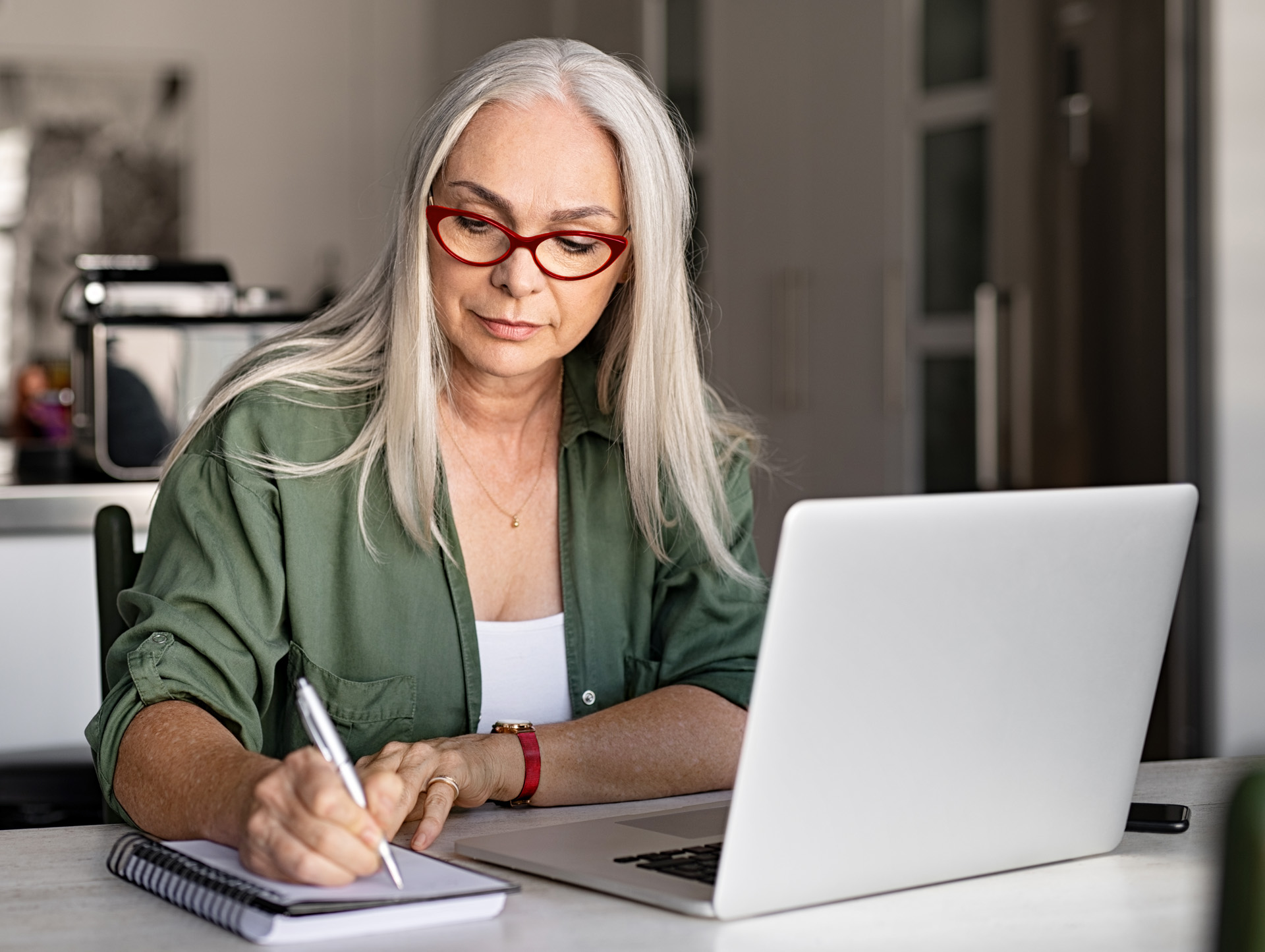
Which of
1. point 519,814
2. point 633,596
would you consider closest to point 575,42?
point 633,596

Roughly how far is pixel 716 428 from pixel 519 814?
1.75 feet

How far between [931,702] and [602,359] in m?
0.76

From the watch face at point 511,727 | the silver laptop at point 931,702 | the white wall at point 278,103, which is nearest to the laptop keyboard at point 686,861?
the silver laptop at point 931,702

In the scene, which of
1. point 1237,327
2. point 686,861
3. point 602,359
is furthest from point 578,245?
point 1237,327

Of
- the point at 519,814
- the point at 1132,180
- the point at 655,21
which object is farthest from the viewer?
the point at 655,21

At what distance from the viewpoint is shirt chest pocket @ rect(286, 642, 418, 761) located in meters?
1.28

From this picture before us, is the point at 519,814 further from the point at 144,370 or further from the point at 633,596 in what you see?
the point at 144,370

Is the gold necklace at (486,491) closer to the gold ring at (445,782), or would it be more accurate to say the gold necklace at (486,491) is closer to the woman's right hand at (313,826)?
the gold ring at (445,782)

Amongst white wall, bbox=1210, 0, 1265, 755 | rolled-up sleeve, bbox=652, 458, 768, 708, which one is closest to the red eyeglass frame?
rolled-up sleeve, bbox=652, 458, 768, 708

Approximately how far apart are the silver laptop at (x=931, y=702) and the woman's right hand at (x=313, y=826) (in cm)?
12

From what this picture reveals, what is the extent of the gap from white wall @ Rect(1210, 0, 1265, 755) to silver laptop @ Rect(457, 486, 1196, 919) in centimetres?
164

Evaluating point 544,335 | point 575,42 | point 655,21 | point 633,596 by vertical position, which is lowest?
point 633,596

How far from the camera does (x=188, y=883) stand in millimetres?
Answer: 819

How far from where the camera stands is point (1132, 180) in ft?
8.54
